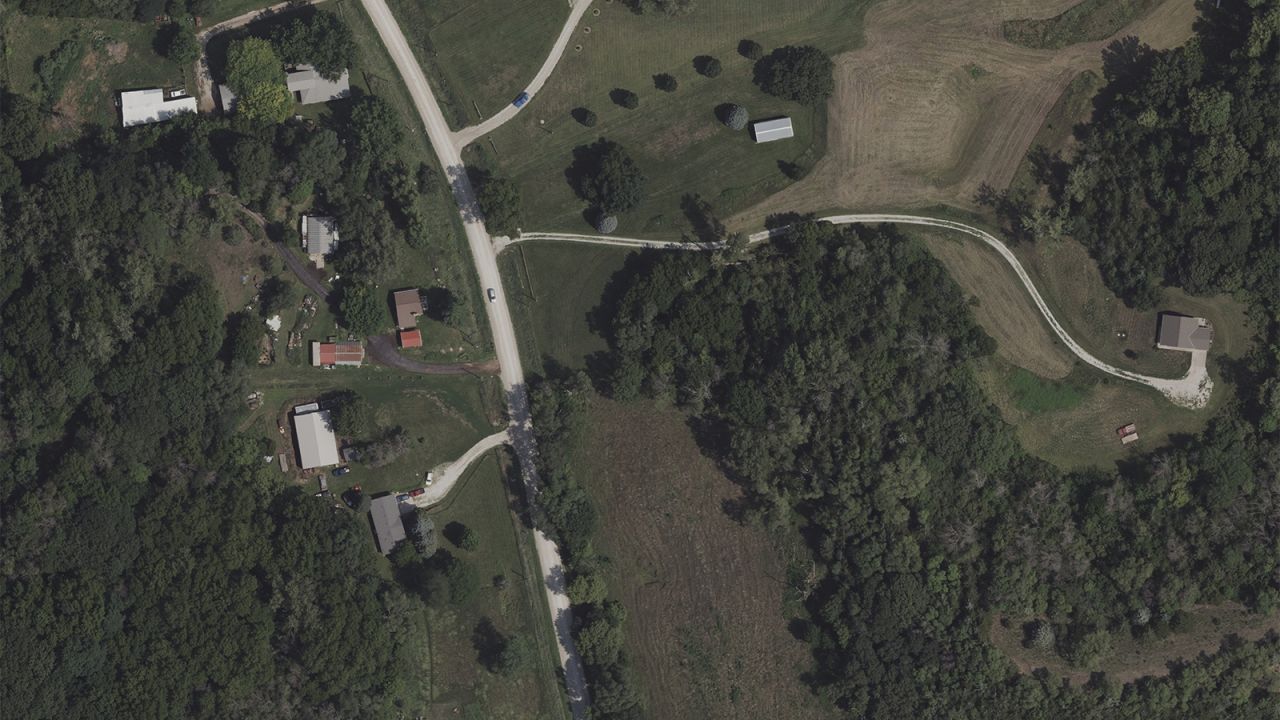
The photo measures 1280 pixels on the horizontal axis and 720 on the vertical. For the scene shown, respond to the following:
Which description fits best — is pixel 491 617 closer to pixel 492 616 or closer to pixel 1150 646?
pixel 492 616

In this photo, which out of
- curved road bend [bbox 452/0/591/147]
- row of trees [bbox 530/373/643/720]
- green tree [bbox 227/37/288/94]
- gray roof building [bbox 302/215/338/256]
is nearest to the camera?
green tree [bbox 227/37/288/94]

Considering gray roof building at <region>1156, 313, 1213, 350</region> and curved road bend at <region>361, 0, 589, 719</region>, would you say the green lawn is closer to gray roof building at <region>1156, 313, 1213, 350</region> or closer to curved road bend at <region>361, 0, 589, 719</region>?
curved road bend at <region>361, 0, 589, 719</region>

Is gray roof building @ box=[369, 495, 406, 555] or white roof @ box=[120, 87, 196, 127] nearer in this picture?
gray roof building @ box=[369, 495, 406, 555]

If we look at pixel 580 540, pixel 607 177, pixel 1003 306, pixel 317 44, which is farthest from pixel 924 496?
pixel 317 44

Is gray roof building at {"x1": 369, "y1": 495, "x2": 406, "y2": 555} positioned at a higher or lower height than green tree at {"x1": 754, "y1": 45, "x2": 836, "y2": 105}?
lower

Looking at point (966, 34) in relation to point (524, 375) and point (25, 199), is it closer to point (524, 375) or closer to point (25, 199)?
point (524, 375)

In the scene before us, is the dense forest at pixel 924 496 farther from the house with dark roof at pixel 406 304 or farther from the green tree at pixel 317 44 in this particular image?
the green tree at pixel 317 44

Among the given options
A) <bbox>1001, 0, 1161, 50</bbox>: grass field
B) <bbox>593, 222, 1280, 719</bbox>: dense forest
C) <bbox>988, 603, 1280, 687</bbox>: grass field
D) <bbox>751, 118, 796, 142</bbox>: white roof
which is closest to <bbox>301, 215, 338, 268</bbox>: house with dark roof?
<bbox>593, 222, 1280, 719</bbox>: dense forest

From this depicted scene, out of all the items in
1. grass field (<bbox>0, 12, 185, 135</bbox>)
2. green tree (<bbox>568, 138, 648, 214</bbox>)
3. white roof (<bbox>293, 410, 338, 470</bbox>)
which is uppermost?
grass field (<bbox>0, 12, 185, 135</bbox>)
